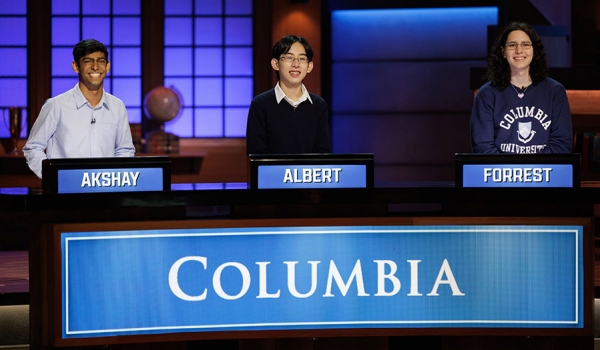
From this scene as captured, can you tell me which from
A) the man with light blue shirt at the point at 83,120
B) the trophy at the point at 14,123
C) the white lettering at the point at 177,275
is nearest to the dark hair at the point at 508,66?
the white lettering at the point at 177,275

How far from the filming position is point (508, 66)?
3.20m

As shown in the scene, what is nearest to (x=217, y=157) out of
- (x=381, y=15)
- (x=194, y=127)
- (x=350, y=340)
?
(x=194, y=127)

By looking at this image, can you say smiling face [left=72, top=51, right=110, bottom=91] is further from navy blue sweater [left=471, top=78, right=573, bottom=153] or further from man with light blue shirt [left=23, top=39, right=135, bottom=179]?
navy blue sweater [left=471, top=78, right=573, bottom=153]

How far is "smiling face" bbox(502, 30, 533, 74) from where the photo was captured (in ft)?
10.2

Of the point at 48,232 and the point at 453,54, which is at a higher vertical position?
the point at 453,54

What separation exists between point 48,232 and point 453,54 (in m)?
5.80

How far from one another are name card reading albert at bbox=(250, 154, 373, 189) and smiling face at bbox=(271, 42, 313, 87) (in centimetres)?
53

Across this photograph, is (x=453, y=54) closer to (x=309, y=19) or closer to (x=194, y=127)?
(x=309, y=19)

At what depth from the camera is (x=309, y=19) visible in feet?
25.1

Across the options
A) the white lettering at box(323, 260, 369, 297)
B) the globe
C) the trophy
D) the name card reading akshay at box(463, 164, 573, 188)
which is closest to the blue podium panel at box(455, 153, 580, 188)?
the name card reading akshay at box(463, 164, 573, 188)

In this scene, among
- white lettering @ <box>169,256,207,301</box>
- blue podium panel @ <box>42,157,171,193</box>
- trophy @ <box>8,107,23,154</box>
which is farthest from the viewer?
trophy @ <box>8,107,23,154</box>

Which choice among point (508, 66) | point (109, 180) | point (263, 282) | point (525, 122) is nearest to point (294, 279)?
point (263, 282)

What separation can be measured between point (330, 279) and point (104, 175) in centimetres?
78

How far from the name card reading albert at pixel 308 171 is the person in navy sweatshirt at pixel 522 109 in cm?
59
